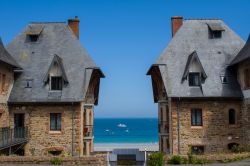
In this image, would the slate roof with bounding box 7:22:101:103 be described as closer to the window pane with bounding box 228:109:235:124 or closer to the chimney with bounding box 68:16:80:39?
the chimney with bounding box 68:16:80:39

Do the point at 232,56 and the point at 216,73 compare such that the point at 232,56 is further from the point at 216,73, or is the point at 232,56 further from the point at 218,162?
the point at 218,162

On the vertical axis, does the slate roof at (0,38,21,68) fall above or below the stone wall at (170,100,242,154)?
above

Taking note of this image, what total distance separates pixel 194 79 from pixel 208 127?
3.81 metres

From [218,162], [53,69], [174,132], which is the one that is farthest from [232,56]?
[53,69]

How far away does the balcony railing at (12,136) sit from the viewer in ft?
87.9

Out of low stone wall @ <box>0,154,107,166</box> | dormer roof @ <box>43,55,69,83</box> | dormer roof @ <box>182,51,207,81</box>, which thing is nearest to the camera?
low stone wall @ <box>0,154,107,166</box>

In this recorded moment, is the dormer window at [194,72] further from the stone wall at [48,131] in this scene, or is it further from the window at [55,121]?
the window at [55,121]

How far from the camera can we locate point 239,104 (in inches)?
1207

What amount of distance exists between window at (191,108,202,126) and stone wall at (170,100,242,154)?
0.29 m

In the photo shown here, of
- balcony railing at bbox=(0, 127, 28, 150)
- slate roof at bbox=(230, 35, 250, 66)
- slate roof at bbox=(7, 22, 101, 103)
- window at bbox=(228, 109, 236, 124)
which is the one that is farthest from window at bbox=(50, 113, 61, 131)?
slate roof at bbox=(230, 35, 250, 66)

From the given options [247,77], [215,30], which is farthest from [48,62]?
[247,77]

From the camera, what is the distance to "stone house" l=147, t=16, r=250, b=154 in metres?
30.3

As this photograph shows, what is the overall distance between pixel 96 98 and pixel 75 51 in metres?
5.91

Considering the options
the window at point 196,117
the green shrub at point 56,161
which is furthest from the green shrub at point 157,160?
the window at point 196,117
